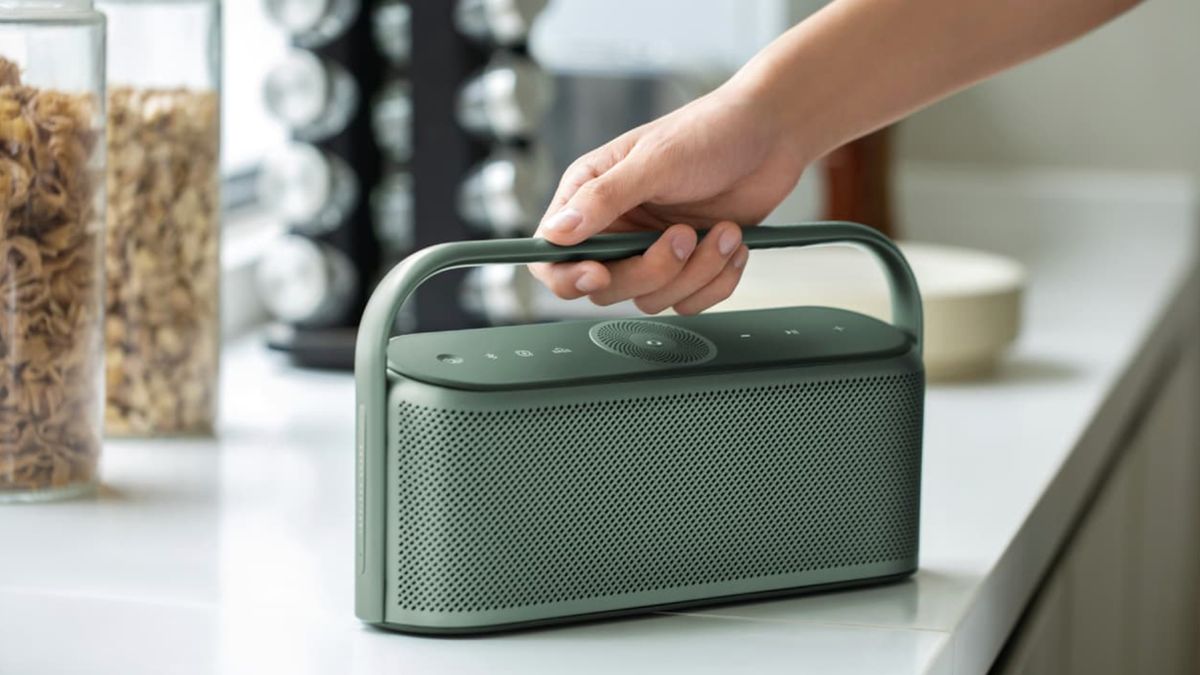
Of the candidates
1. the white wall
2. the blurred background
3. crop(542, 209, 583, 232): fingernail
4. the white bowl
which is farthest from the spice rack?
the white wall

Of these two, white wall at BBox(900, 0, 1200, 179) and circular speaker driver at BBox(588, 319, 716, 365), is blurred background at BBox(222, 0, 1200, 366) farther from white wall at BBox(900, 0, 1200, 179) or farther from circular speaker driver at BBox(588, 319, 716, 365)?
circular speaker driver at BBox(588, 319, 716, 365)

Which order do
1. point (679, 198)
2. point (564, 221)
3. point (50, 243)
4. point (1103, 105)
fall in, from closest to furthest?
point (564, 221) < point (679, 198) < point (50, 243) < point (1103, 105)

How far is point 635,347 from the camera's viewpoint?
845mm

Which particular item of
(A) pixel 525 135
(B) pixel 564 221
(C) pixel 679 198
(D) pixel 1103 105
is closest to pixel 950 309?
(A) pixel 525 135

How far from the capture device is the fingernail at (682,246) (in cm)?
84

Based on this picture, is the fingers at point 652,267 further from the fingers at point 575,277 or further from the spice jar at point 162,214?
the spice jar at point 162,214

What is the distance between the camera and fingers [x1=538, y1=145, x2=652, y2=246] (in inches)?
31.8

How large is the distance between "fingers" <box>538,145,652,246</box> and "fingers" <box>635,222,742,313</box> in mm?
39

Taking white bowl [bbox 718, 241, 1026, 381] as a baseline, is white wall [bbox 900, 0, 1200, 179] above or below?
Result: above

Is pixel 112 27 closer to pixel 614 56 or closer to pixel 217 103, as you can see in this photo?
pixel 217 103

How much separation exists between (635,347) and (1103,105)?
5.44 ft

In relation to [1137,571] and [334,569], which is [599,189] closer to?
[334,569]

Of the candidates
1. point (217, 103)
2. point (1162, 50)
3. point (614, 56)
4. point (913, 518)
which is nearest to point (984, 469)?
point (913, 518)

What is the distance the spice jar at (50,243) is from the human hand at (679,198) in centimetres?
32
